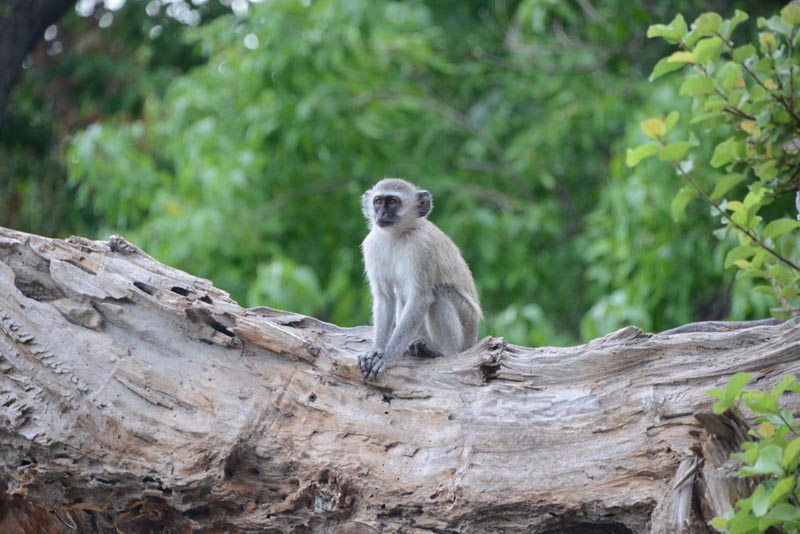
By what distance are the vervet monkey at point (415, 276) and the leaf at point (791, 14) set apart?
9.69 feet

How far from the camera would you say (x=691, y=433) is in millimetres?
4816

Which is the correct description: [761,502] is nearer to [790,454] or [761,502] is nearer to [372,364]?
[790,454]

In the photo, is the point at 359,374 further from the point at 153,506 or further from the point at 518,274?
the point at 518,274

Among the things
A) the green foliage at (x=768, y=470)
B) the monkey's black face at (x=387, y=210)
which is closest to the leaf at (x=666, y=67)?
the green foliage at (x=768, y=470)

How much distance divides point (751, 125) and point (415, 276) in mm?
2671

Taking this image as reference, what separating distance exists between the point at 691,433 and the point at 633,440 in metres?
0.29

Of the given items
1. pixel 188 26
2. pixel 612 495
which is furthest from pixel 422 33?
pixel 612 495

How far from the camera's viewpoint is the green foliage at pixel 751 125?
14.9 ft

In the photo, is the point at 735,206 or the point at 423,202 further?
the point at 423,202

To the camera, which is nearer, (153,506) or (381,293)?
(153,506)

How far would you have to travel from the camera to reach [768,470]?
3639mm

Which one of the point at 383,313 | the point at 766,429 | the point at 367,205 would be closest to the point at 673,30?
the point at 766,429

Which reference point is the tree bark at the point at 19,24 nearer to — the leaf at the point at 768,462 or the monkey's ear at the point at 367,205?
the monkey's ear at the point at 367,205

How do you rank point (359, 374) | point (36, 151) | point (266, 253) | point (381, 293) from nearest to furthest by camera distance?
point (359, 374) < point (381, 293) < point (266, 253) < point (36, 151)
